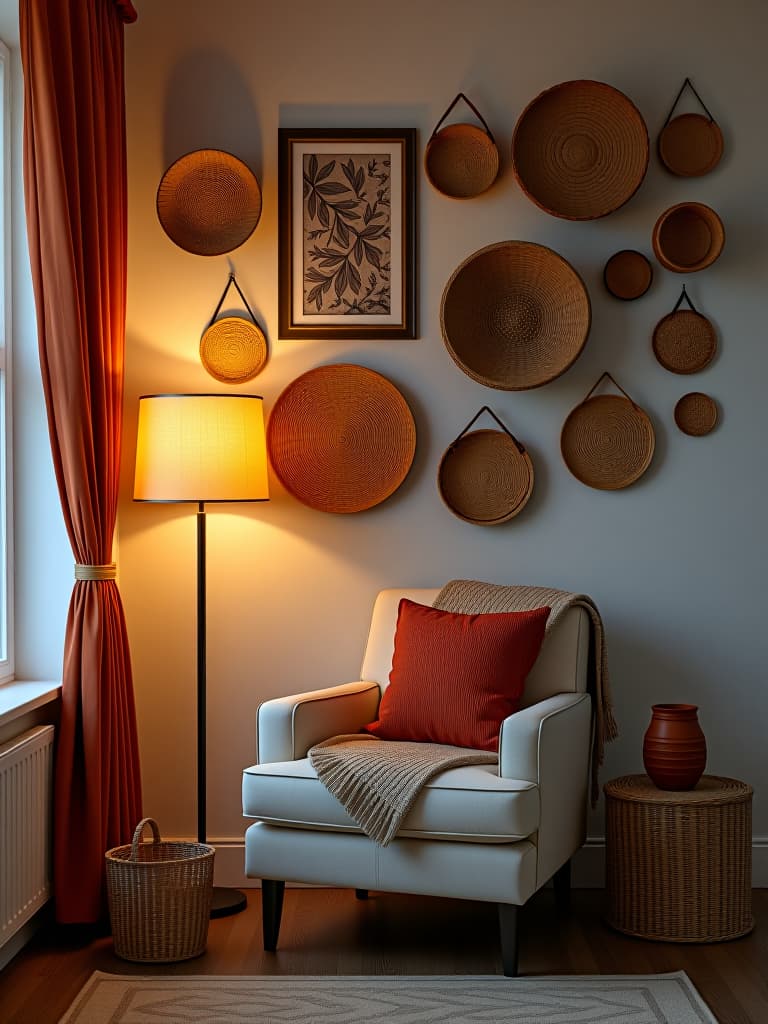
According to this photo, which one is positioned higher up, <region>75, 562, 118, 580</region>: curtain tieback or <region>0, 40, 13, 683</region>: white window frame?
<region>0, 40, 13, 683</region>: white window frame

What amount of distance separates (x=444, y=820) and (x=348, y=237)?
6.18ft

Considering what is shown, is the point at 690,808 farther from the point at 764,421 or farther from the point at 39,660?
the point at 39,660

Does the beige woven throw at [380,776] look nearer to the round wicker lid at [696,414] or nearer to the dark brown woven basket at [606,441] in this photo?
the dark brown woven basket at [606,441]

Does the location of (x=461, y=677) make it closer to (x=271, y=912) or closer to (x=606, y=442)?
(x=271, y=912)

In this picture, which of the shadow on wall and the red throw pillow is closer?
the red throw pillow

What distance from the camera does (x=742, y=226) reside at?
3662 millimetres

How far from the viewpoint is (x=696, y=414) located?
12.0ft

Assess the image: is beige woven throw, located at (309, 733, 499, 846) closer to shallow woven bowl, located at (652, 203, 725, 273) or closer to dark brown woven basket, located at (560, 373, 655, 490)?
dark brown woven basket, located at (560, 373, 655, 490)

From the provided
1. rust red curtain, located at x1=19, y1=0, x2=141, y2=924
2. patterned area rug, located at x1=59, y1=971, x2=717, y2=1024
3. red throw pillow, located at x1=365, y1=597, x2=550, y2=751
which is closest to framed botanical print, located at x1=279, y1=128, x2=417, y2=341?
rust red curtain, located at x1=19, y1=0, x2=141, y2=924

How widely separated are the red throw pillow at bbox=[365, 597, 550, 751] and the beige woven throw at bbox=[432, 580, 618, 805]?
0.33 feet

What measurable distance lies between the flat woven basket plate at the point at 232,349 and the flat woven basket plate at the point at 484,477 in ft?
2.25

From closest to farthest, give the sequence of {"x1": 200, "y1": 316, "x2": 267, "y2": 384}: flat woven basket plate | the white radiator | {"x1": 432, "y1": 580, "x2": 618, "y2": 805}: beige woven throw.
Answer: the white radiator → {"x1": 432, "y1": 580, "x2": 618, "y2": 805}: beige woven throw → {"x1": 200, "y1": 316, "x2": 267, "y2": 384}: flat woven basket plate

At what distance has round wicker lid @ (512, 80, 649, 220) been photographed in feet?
11.7

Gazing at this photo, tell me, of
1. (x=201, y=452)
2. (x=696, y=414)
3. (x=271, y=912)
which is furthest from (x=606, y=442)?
(x=271, y=912)
